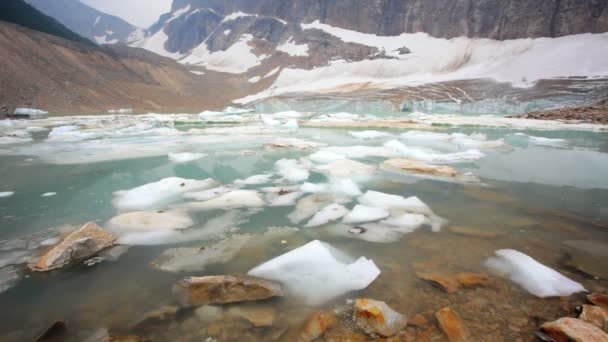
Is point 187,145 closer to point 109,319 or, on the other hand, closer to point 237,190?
point 237,190

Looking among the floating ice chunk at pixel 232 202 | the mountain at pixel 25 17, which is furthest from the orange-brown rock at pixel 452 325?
the mountain at pixel 25 17

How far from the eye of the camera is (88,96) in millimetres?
25094

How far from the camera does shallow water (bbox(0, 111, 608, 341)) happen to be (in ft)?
6.02

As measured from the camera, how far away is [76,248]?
8.20 ft

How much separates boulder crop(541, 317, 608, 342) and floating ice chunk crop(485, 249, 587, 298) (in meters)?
0.44

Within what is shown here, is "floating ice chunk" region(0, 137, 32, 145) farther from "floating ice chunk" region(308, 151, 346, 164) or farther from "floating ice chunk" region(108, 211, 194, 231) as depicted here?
"floating ice chunk" region(308, 151, 346, 164)

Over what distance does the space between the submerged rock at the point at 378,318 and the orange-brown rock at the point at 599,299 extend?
115cm

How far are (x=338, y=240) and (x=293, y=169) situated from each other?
2866mm

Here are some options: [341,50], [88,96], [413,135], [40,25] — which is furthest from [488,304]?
[341,50]

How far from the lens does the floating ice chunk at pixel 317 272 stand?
6.97 feet

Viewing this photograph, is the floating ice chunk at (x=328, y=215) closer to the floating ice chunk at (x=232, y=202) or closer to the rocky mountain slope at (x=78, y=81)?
the floating ice chunk at (x=232, y=202)

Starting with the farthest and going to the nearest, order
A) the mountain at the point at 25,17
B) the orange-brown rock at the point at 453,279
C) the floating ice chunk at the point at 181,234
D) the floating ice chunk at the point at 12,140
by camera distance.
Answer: the mountain at the point at 25,17, the floating ice chunk at the point at 12,140, the floating ice chunk at the point at 181,234, the orange-brown rock at the point at 453,279

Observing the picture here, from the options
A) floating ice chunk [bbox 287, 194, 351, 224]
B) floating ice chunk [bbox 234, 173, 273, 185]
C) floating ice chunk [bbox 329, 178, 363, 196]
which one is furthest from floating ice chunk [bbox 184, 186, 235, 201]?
floating ice chunk [bbox 329, 178, 363, 196]

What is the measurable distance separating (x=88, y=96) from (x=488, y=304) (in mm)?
30429
